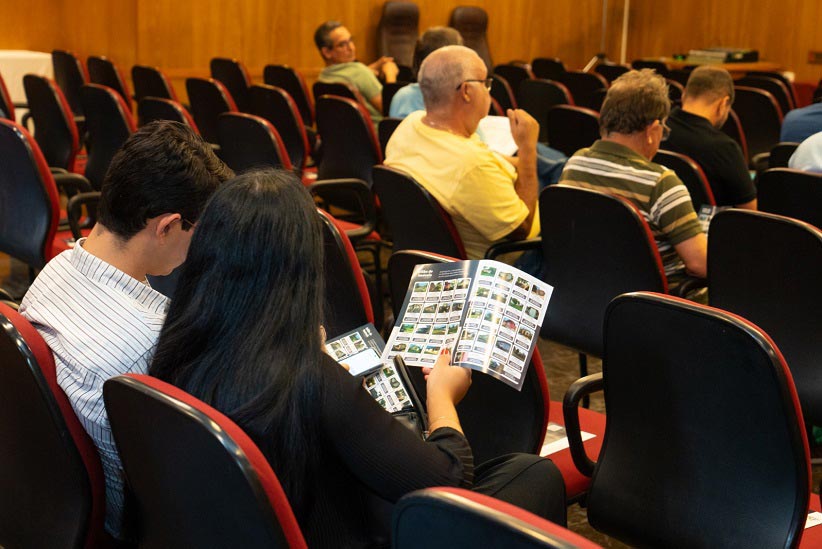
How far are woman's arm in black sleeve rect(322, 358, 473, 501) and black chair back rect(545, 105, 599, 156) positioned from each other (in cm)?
357

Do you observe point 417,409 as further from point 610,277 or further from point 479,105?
point 479,105

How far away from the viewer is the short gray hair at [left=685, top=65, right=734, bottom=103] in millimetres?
4340

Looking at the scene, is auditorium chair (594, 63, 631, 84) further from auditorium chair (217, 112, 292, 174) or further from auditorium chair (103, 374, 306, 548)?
auditorium chair (103, 374, 306, 548)

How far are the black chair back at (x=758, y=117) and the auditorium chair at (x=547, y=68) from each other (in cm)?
275

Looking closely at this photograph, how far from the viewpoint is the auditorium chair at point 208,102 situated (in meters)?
5.62

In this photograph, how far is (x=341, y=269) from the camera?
245cm

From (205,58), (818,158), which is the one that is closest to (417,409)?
(818,158)

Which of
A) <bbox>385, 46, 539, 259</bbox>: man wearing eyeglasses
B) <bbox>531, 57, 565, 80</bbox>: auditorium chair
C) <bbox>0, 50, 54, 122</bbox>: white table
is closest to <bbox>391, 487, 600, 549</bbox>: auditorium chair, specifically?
<bbox>385, 46, 539, 259</bbox>: man wearing eyeglasses

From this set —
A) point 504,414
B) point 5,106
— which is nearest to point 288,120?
point 5,106

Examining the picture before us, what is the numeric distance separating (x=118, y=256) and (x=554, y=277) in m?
1.57

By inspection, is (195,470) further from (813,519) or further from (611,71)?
(611,71)

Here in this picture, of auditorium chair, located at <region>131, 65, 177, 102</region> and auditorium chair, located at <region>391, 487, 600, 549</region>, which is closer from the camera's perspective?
auditorium chair, located at <region>391, 487, 600, 549</region>

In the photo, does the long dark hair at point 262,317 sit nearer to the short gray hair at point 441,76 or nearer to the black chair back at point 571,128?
the short gray hair at point 441,76

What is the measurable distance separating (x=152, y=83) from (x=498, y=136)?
3.02 metres
